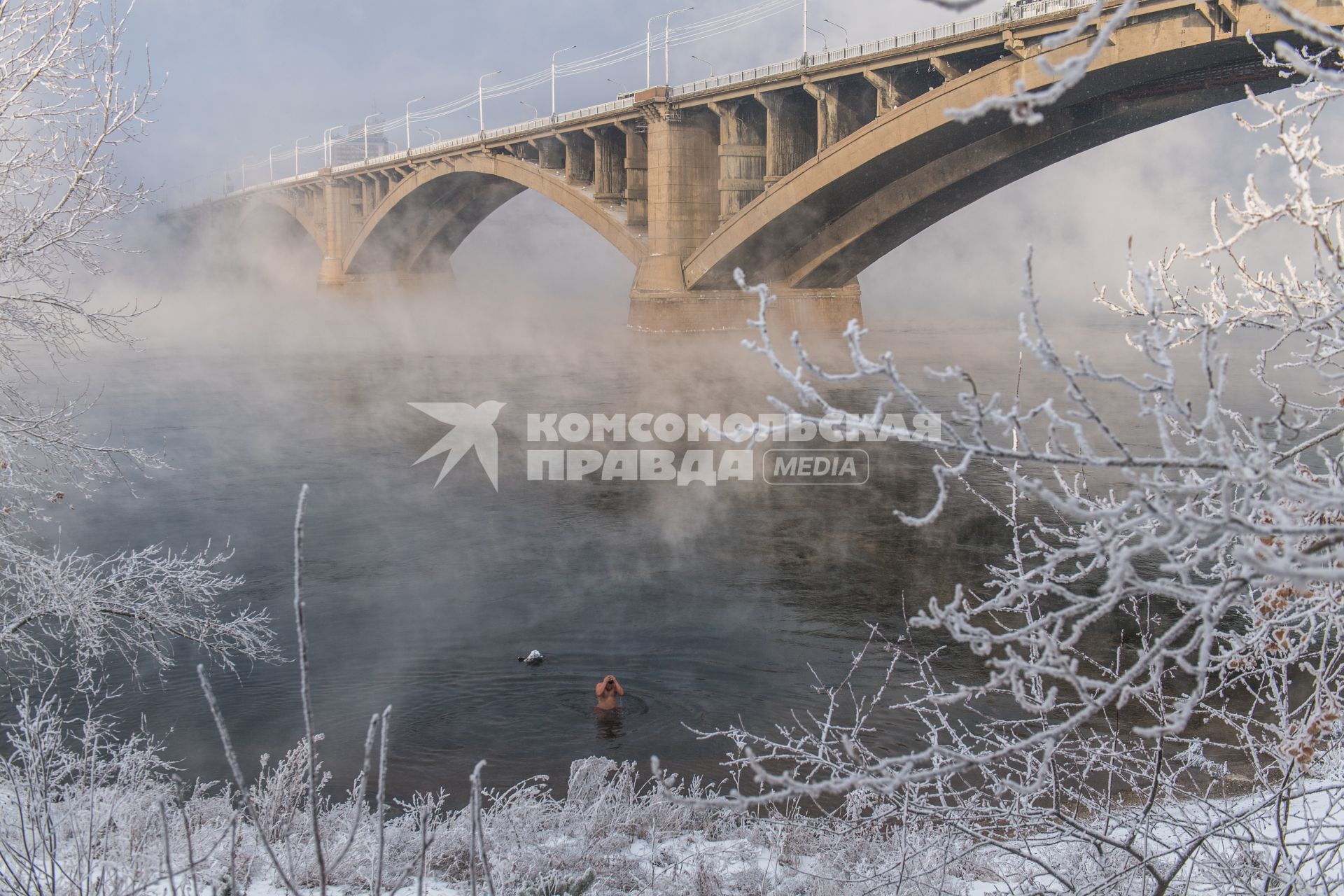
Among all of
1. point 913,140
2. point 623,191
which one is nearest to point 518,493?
point 913,140

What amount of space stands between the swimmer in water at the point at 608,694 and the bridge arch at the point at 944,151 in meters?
15.8

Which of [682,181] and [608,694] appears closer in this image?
[608,694]

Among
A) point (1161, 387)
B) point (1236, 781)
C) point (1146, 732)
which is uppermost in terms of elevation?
point (1161, 387)

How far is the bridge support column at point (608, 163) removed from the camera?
44594 millimetres

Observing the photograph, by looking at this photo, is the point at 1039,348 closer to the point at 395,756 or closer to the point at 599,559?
the point at 395,756

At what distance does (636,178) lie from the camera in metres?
44.0

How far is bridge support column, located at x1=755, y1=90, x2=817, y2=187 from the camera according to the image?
3616cm

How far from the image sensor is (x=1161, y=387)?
2.81m

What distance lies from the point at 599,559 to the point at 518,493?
184 inches

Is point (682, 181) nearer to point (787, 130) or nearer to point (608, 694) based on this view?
point (787, 130)

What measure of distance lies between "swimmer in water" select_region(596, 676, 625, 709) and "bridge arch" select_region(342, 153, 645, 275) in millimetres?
33764

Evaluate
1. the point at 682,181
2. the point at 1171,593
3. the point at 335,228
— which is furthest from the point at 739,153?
the point at 335,228

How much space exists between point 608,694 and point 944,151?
26.6 m

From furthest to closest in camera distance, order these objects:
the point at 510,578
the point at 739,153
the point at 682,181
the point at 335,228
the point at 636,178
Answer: the point at 335,228
the point at 636,178
the point at 682,181
the point at 739,153
the point at 510,578
